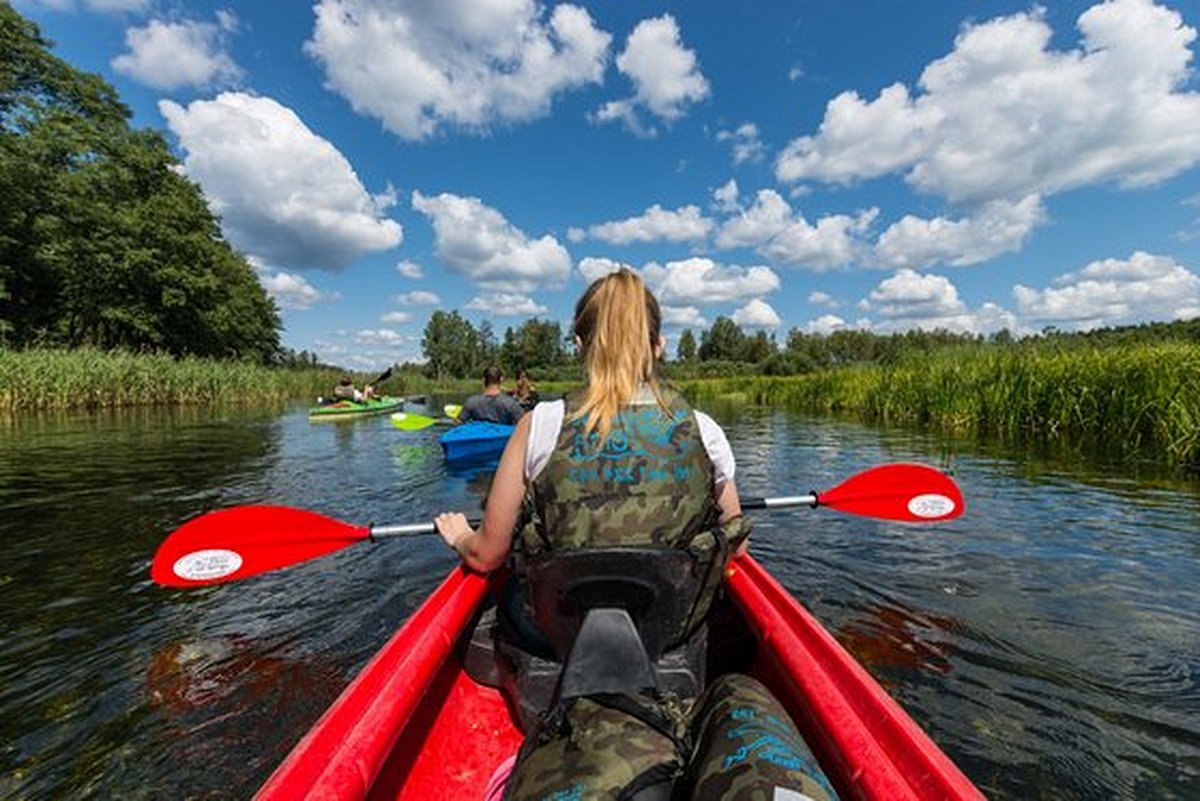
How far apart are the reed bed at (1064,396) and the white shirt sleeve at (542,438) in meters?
10.4

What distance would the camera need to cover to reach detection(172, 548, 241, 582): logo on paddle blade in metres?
3.42

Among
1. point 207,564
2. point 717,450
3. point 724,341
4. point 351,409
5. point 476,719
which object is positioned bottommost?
point 476,719

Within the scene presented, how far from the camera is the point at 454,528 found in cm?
250

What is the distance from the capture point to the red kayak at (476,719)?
1431mm

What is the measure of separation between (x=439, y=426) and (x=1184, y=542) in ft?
54.5

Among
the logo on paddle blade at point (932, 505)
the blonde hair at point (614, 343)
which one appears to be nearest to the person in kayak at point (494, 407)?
the logo on paddle blade at point (932, 505)

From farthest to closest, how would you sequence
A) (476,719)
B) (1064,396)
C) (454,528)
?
(1064,396) → (476,719) → (454,528)

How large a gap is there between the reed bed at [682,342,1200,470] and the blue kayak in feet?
31.5

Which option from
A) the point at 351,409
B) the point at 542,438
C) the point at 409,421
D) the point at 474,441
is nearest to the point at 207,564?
the point at 542,438

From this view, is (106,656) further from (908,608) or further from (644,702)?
(908,608)

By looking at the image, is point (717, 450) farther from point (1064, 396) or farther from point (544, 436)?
point (1064, 396)

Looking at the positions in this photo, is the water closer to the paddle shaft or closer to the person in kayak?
the paddle shaft

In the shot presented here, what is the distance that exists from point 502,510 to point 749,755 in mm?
930

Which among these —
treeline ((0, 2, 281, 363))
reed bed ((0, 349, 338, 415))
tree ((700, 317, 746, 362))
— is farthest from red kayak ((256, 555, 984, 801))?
tree ((700, 317, 746, 362))
